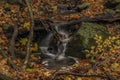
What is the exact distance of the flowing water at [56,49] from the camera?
1029 centimetres

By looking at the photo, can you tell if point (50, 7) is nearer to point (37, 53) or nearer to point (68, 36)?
point (68, 36)

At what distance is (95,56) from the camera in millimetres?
10141

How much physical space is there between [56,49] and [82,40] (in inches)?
53.1

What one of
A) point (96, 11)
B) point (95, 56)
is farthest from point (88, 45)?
point (96, 11)

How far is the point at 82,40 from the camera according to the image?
10438 mm

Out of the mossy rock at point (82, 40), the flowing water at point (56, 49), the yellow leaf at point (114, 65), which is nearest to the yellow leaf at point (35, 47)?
the flowing water at point (56, 49)

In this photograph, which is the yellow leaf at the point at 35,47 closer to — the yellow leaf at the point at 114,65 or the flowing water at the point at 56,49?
the flowing water at the point at 56,49

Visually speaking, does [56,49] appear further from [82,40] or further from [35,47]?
[82,40]

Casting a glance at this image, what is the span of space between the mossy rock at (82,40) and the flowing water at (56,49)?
0.94 feet

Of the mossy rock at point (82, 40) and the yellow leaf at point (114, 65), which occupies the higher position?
the mossy rock at point (82, 40)

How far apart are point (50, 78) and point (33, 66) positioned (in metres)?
1.89

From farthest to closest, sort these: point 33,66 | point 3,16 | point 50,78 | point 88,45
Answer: point 3,16, point 88,45, point 33,66, point 50,78

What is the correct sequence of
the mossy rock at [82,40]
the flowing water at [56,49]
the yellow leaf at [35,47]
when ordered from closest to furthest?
the flowing water at [56,49] < the mossy rock at [82,40] < the yellow leaf at [35,47]

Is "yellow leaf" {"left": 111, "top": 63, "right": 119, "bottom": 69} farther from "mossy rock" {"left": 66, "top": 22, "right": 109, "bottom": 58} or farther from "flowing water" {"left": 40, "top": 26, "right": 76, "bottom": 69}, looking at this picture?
"flowing water" {"left": 40, "top": 26, "right": 76, "bottom": 69}
